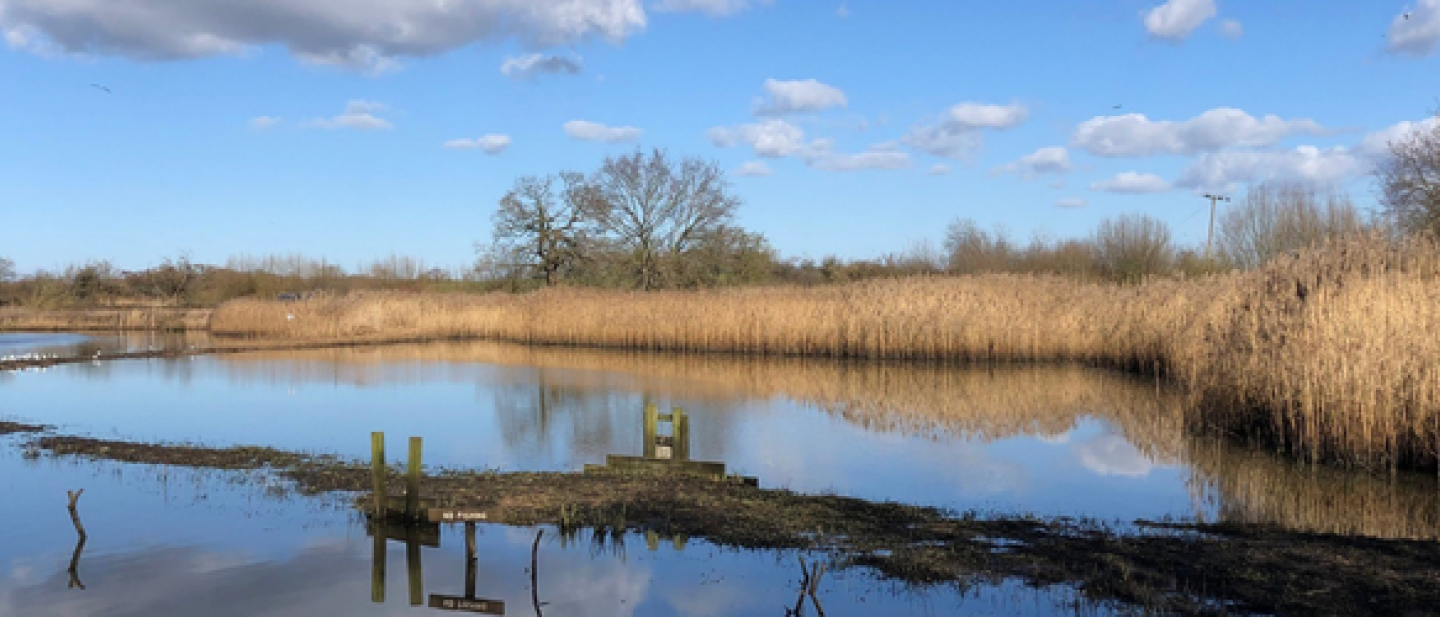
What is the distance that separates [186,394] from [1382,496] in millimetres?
17658

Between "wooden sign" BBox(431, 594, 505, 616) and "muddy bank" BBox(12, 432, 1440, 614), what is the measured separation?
111cm

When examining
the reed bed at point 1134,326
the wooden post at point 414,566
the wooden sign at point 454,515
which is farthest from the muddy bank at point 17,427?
the reed bed at point 1134,326

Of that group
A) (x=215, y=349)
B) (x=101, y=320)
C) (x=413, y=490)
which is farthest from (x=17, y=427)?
(x=101, y=320)

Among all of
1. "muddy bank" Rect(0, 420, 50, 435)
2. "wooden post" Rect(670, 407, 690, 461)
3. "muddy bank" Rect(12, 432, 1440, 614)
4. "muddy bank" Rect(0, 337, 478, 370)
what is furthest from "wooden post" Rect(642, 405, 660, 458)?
"muddy bank" Rect(0, 337, 478, 370)

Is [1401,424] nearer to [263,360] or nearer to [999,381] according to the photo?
[999,381]

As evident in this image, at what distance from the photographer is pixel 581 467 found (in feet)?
35.3

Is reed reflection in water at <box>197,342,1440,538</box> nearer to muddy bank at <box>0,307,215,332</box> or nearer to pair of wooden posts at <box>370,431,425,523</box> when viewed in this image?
pair of wooden posts at <box>370,431,425,523</box>

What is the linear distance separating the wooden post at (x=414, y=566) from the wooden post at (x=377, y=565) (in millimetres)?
180

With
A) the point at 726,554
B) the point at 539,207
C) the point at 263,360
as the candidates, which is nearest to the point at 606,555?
the point at 726,554

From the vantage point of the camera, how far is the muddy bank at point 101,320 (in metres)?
40.8

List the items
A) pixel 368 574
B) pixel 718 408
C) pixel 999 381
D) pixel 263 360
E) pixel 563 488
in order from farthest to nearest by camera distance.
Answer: pixel 263 360, pixel 999 381, pixel 718 408, pixel 563 488, pixel 368 574

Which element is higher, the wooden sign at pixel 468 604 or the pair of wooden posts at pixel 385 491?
the pair of wooden posts at pixel 385 491

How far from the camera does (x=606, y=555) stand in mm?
7320

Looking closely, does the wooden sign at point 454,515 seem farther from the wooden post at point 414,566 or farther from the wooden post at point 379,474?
the wooden post at point 379,474
